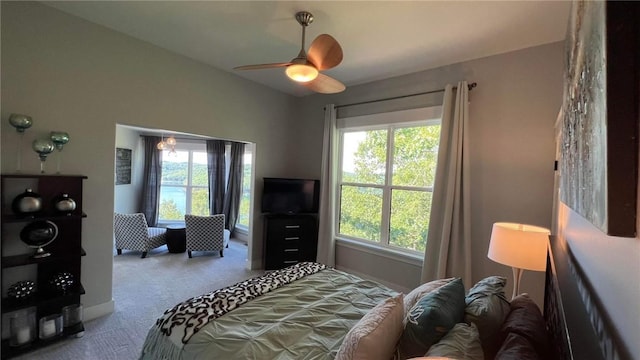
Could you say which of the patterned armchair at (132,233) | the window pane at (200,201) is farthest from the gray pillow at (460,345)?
the window pane at (200,201)

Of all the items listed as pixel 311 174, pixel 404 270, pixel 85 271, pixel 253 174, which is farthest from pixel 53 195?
pixel 404 270

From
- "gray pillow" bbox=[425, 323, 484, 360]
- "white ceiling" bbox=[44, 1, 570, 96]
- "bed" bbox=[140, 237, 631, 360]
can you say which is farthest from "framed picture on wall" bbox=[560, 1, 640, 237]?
"white ceiling" bbox=[44, 1, 570, 96]

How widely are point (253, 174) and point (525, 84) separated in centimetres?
351

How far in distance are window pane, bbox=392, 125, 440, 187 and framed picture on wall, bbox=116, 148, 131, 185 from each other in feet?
18.0

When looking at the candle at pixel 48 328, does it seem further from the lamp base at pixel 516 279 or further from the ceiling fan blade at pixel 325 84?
the lamp base at pixel 516 279

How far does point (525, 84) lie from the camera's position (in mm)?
2725

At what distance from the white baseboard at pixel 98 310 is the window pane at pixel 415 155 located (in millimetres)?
3518

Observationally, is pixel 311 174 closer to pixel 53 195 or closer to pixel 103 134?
pixel 103 134

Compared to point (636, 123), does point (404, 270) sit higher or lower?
lower

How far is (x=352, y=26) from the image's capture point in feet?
8.10

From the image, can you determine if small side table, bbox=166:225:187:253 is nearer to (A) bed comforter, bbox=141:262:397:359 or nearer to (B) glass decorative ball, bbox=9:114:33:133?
(B) glass decorative ball, bbox=9:114:33:133

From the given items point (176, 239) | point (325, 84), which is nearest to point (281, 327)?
point (325, 84)

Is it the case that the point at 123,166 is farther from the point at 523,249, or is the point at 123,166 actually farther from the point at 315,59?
the point at 523,249

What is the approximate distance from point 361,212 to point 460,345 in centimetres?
300
